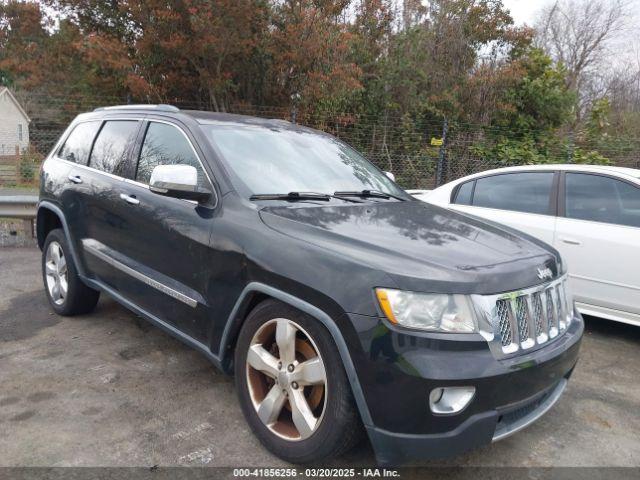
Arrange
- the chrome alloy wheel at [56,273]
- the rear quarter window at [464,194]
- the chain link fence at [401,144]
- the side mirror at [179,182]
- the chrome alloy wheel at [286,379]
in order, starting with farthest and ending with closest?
the chain link fence at [401,144] → the rear quarter window at [464,194] → the chrome alloy wheel at [56,273] → the side mirror at [179,182] → the chrome alloy wheel at [286,379]

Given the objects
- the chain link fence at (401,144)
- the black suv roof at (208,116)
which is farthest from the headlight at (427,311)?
the chain link fence at (401,144)

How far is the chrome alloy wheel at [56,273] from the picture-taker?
14.8 feet

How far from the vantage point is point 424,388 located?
6.78ft

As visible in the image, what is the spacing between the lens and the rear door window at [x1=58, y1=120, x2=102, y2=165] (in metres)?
4.35

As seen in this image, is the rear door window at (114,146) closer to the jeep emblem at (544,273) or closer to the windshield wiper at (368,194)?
the windshield wiper at (368,194)

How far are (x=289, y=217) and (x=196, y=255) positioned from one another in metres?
0.64

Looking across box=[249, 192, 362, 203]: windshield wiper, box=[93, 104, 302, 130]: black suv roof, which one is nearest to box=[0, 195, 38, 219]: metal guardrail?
box=[93, 104, 302, 130]: black suv roof

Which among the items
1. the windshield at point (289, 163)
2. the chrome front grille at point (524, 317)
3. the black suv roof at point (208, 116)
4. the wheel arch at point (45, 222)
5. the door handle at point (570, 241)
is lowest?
the wheel arch at point (45, 222)

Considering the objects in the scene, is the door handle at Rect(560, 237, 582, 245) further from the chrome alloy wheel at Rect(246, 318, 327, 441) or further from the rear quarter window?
the chrome alloy wheel at Rect(246, 318, 327, 441)

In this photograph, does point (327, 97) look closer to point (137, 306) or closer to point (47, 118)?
→ point (47, 118)

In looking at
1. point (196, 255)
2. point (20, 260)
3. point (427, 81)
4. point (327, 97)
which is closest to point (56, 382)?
point (196, 255)

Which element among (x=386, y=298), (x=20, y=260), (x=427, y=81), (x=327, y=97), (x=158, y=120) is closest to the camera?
(x=386, y=298)

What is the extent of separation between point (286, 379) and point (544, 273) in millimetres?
1380

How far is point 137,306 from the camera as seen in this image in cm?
357
